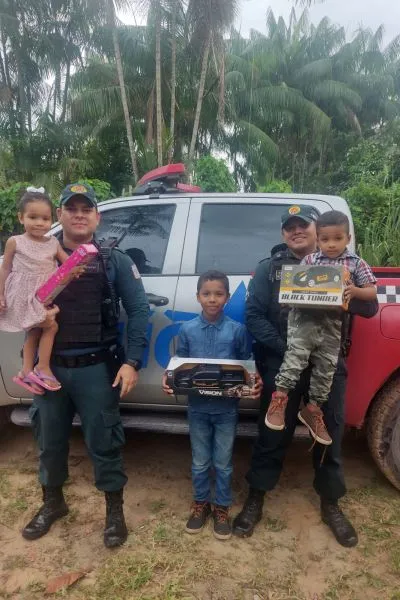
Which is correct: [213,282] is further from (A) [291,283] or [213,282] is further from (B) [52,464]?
(B) [52,464]

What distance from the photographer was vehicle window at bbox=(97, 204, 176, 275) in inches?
113

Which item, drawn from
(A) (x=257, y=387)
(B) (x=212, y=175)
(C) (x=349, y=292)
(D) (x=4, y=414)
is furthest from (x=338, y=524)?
(B) (x=212, y=175)

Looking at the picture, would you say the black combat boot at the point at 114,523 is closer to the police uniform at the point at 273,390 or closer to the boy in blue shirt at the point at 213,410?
the boy in blue shirt at the point at 213,410

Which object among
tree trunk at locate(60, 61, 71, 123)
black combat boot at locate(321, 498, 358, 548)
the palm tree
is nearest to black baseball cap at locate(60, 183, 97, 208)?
black combat boot at locate(321, 498, 358, 548)

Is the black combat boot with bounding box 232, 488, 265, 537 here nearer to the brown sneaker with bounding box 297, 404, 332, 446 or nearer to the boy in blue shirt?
the boy in blue shirt

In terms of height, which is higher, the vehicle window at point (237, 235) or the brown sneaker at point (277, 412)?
the vehicle window at point (237, 235)

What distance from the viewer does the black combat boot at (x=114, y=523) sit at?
2.30 m

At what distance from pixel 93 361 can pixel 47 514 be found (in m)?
0.92

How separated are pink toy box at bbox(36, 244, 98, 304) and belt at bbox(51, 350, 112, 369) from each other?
1.02 ft

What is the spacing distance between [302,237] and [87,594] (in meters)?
1.95

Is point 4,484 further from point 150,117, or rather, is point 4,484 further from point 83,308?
point 150,117

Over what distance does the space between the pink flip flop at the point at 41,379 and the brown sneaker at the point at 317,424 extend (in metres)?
1.25

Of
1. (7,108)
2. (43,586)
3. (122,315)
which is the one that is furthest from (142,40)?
(43,586)

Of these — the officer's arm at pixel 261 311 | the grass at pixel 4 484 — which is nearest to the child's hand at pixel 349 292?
the officer's arm at pixel 261 311
